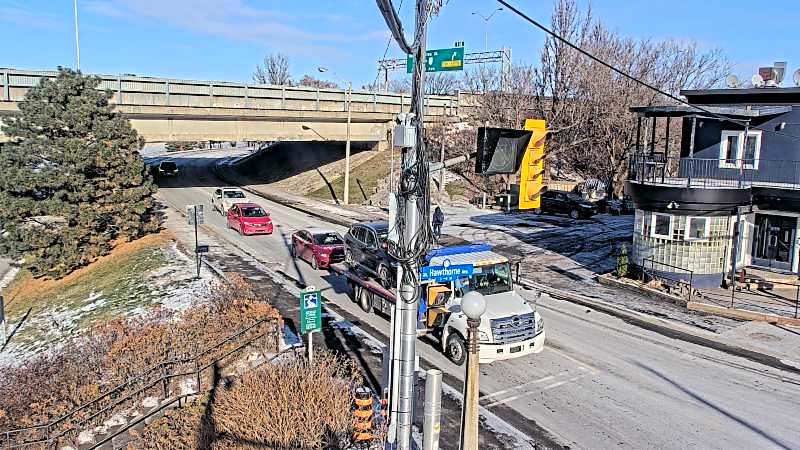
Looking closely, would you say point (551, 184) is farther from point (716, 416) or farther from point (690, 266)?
point (716, 416)

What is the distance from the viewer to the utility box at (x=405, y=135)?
8016mm

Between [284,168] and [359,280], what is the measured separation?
141 feet

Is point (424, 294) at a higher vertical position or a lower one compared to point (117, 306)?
higher

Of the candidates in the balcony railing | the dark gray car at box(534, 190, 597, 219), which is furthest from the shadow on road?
the dark gray car at box(534, 190, 597, 219)

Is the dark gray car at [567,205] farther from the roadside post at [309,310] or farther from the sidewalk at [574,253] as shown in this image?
the roadside post at [309,310]

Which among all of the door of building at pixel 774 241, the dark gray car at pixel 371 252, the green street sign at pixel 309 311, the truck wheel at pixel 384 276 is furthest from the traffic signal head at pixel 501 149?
the door of building at pixel 774 241

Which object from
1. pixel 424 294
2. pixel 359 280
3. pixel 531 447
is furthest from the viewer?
pixel 359 280

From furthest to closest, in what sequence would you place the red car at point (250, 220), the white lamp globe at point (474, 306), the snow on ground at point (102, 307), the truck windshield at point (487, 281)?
the red car at point (250, 220), the snow on ground at point (102, 307), the truck windshield at point (487, 281), the white lamp globe at point (474, 306)

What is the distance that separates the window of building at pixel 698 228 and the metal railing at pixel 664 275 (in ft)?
3.81

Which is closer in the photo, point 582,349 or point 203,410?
point 203,410

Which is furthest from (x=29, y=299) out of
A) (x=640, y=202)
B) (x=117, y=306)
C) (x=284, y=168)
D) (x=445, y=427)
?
(x=284, y=168)

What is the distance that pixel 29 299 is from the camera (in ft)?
85.4

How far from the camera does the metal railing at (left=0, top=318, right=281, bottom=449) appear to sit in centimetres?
1150

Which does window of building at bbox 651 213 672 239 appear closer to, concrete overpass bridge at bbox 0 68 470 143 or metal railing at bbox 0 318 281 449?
metal railing at bbox 0 318 281 449
